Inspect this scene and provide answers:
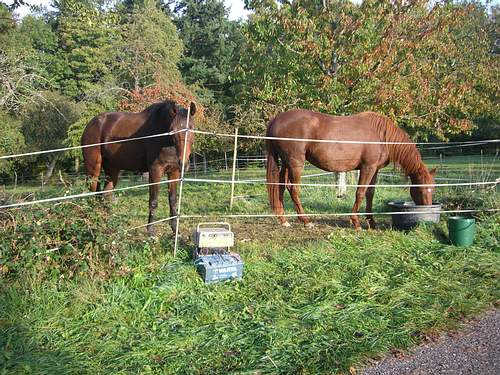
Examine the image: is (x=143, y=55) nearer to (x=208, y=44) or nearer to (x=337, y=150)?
(x=208, y=44)

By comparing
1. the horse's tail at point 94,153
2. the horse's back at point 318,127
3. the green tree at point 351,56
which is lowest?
the horse's tail at point 94,153

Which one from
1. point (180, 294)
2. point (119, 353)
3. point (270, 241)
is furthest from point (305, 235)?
point (119, 353)

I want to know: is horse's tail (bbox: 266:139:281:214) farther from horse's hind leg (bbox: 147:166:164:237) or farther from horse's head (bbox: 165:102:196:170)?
horse's head (bbox: 165:102:196:170)

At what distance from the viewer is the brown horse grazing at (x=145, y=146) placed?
17.9ft

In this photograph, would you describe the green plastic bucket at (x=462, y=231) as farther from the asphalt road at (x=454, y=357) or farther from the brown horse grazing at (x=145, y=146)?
the brown horse grazing at (x=145, y=146)

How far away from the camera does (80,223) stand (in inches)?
164

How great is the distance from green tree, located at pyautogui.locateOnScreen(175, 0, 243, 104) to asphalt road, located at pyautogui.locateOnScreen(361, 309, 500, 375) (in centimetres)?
2768

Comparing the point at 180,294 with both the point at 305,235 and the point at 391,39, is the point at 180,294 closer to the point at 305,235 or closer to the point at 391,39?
the point at 305,235

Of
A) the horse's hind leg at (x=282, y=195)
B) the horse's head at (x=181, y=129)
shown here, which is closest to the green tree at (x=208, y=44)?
the horse's hind leg at (x=282, y=195)

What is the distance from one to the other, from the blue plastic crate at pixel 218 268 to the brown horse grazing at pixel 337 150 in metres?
2.57

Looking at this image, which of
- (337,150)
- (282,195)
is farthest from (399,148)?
(282,195)

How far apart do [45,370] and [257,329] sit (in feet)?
4.87

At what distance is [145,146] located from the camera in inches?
254

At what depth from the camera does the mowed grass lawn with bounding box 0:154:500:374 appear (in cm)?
294
